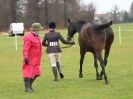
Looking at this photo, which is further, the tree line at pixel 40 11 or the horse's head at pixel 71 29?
the tree line at pixel 40 11

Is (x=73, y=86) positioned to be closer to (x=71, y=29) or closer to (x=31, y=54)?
(x=31, y=54)

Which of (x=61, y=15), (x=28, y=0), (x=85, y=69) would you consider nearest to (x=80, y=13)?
(x=61, y=15)

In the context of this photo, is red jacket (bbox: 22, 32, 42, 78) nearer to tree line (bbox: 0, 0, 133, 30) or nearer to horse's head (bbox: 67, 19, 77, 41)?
horse's head (bbox: 67, 19, 77, 41)

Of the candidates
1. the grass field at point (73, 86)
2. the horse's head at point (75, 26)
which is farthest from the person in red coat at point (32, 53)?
the horse's head at point (75, 26)

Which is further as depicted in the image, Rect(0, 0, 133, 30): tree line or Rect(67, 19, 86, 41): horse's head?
Rect(0, 0, 133, 30): tree line

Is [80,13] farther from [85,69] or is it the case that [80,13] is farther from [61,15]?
[85,69]

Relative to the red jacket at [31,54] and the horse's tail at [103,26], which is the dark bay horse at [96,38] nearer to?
the horse's tail at [103,26]

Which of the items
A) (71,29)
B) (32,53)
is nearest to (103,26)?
(71,29)

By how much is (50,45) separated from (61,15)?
8561 cm

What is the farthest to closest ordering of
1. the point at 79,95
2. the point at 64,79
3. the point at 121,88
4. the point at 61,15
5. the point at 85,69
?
the point at 61,15 < the point at 85,69 < the point at 64,79 < the point at 121,88 < the point at 79,95

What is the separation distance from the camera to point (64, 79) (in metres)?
13.6

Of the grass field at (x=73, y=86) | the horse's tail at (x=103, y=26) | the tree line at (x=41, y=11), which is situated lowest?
the tree line at (x=41, y=11)

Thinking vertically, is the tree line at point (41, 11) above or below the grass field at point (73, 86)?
below

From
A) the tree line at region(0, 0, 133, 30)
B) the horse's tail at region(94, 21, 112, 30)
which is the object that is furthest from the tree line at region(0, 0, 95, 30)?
the horse's tail at region(94, 21, 112, 30)
